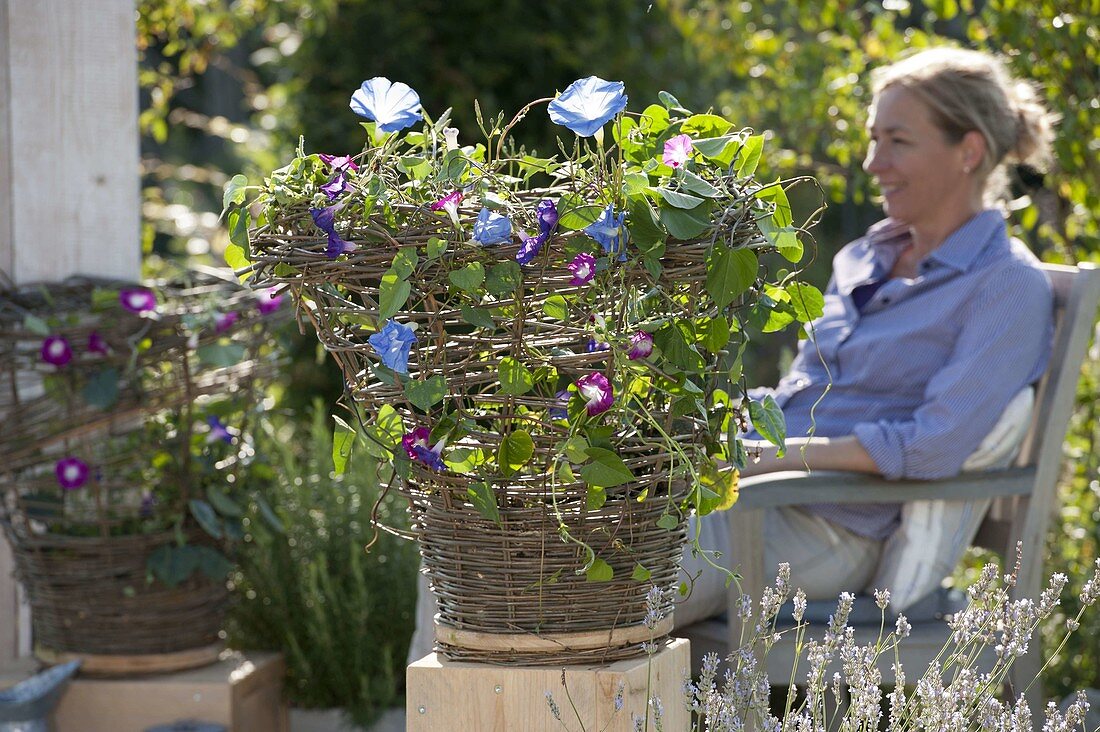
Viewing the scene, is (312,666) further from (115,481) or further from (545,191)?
(545,191)

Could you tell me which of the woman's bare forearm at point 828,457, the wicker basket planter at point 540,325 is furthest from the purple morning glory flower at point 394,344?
the woman's bare forearm at point 828,457

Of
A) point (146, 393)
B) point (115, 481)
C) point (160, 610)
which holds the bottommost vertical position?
point (160, 610)

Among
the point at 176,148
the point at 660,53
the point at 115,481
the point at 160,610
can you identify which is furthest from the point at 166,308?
the point at 176,148

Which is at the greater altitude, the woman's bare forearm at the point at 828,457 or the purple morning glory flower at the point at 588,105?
the purple morning glory flower at the point at 588,105

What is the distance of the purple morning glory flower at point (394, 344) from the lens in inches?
44.8

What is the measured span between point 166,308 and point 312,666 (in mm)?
802

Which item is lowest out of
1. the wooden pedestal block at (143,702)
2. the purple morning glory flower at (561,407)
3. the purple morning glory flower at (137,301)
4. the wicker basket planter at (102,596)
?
the wooden pedestal block at (143,702)

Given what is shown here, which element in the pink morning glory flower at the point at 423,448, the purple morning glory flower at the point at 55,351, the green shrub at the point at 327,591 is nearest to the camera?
the pink morning glory flower at the point at 423,448

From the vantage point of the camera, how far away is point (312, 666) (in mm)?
2570

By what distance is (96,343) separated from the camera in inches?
Answer: 83.5

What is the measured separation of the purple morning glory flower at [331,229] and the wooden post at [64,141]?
1.44 m

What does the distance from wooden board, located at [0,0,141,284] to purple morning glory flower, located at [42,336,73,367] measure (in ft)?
1.13

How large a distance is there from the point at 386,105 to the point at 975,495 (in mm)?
1215

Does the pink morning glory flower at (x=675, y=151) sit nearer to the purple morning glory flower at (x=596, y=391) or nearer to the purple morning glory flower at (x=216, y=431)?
the purple morning glory flower at (x=596, y=391)
